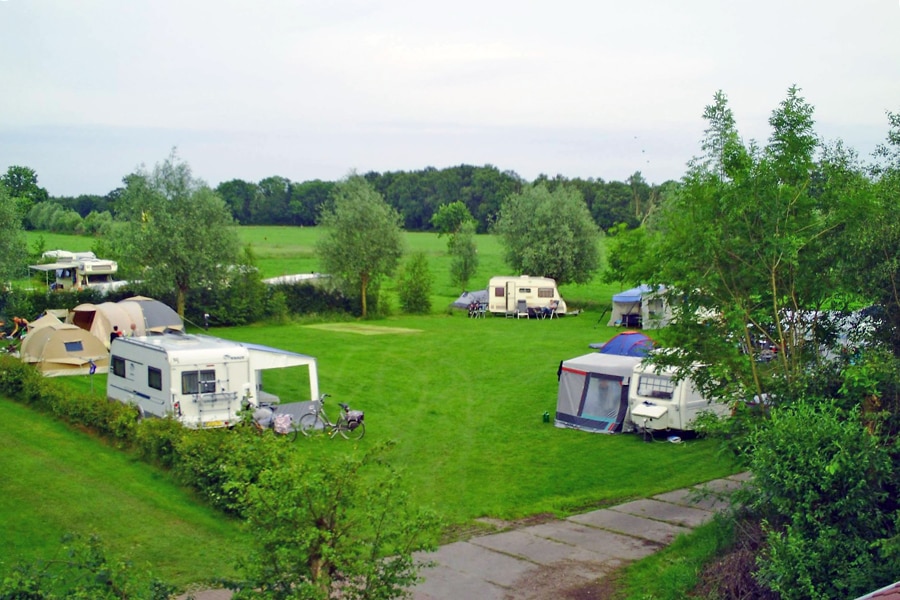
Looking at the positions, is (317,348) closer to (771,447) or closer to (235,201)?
(771,447)

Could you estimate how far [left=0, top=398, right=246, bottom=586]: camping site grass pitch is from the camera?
31.7 feet

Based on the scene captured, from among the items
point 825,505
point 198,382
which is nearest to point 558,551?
point 825,505

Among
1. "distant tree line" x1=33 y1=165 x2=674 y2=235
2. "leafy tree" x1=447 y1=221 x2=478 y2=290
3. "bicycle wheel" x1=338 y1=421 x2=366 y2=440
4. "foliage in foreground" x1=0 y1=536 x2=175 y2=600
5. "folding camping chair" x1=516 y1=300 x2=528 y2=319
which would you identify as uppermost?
"distant tree line" x1=33 y1=165 x2=674 y2=235

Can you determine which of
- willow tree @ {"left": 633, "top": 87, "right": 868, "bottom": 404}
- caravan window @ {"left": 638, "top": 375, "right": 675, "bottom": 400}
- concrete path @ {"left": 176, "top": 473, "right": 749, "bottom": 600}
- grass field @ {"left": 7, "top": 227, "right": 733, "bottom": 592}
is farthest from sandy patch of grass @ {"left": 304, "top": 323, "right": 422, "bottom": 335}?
willow tree @ {"left": 633, "top": 87, "right": 868, "bottom": 404}

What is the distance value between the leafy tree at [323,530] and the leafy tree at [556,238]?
1305 inches

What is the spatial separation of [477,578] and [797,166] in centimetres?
589

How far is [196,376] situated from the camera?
15.0 m

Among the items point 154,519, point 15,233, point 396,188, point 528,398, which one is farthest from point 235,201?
point 154,519

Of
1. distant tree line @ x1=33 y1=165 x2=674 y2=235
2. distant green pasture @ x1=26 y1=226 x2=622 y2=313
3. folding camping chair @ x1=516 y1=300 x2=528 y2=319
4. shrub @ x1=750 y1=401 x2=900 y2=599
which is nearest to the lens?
shrub @ x1=750 y1=401 x2=900 y2=599

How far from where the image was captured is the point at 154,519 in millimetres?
10906

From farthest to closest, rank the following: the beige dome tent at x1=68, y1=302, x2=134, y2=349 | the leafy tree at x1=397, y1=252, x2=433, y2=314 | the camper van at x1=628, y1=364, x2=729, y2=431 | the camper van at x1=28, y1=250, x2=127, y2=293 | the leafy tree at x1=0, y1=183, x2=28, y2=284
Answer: the leafy tree at x1=397, y1=252, x2=433, y2=314
the camper van at x1=28, y1=250, x2=127, y2=293
the leafy tree at x1=0, y1=183, x2=28, y2=284
the beige dome tent at x1=68, y1=302, x2=134, y2=349
the camper van at x1=628, y1=364, x2=729, y2=431

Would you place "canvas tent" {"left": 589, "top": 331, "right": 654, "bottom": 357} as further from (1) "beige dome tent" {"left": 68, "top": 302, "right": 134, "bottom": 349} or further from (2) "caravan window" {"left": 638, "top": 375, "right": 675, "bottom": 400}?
(1) "beige dome tent" {"left": 68, "top": 302, "right": 134, "bottom": 349}

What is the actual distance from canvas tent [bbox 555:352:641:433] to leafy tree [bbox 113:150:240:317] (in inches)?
644

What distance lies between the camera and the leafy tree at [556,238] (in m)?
38.9
